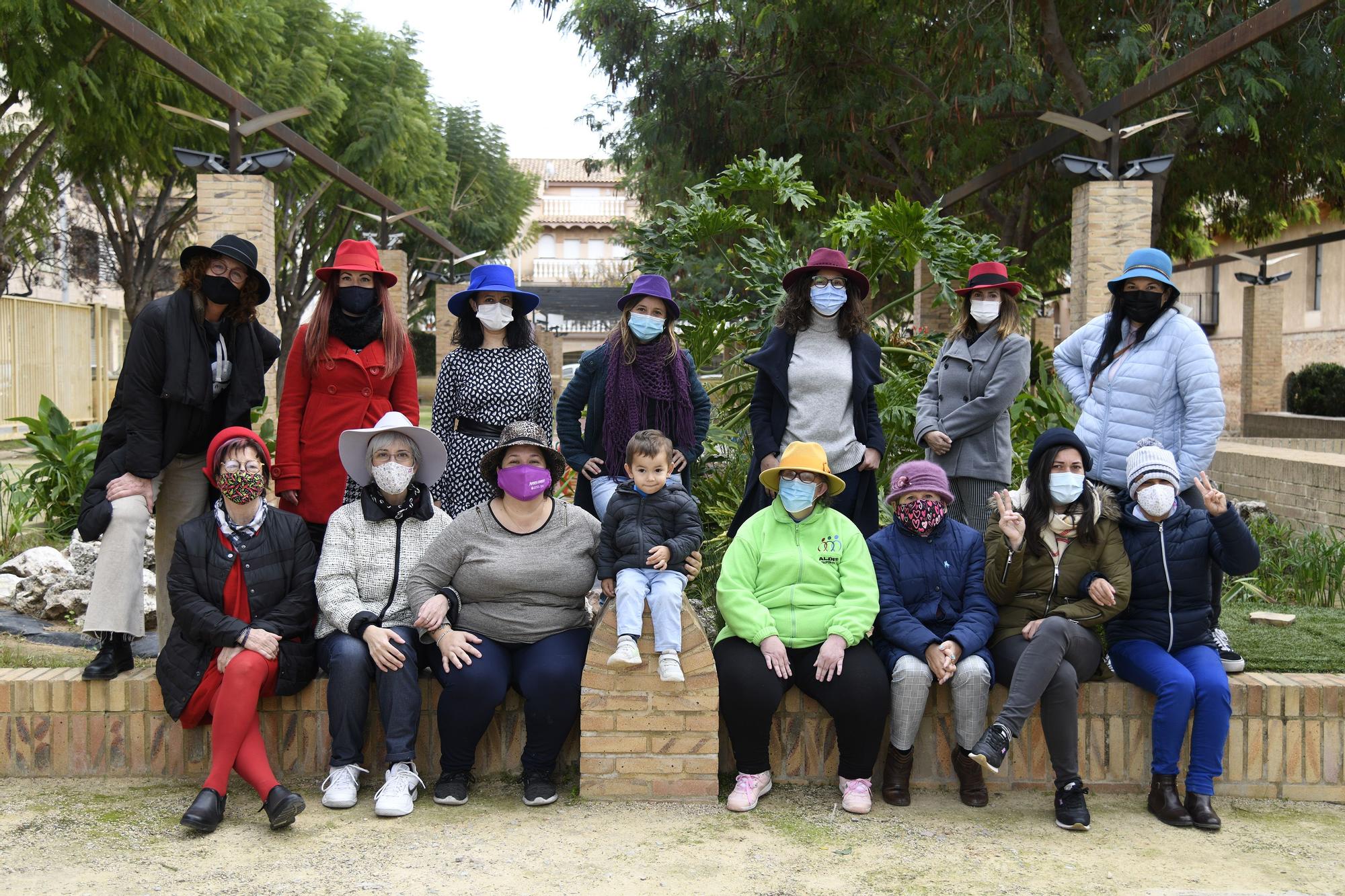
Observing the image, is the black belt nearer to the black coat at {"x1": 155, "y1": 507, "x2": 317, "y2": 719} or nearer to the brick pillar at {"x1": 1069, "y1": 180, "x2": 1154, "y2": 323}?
the black coat at {"x1": 155, "y1": 507, "x2": 317, "y2": 719}

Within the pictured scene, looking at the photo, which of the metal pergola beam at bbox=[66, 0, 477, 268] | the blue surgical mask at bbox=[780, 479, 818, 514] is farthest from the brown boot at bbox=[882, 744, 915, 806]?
the metal pergola beam at bbox=[66, 0, 477, 268]

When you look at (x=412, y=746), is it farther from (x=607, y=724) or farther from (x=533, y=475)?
(x=533, y=475)

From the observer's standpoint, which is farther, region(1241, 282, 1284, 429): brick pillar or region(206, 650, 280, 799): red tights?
region(1241, 282, 1284, 429): brick pillar

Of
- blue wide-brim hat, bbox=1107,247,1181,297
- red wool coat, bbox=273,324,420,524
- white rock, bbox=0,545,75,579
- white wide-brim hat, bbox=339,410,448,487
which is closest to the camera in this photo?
white wide-brim hat, bbox=339,410,448,487

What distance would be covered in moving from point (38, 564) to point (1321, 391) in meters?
27.4

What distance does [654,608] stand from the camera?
4215 mm

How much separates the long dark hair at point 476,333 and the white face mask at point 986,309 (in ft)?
6.48

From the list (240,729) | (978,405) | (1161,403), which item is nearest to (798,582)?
(978,405)

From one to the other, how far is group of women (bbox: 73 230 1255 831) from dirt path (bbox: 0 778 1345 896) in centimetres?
11

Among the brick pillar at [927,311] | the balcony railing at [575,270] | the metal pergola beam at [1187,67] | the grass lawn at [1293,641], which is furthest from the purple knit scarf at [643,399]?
the balcony railing at [575,270]

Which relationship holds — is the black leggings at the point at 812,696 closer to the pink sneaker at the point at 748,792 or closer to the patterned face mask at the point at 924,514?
the pink sneaker at the point at 748,792

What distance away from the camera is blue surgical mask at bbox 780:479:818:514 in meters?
4.39

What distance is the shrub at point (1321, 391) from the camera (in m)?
26.6

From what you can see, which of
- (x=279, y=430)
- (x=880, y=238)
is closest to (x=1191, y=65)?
(x=880, y=238)
